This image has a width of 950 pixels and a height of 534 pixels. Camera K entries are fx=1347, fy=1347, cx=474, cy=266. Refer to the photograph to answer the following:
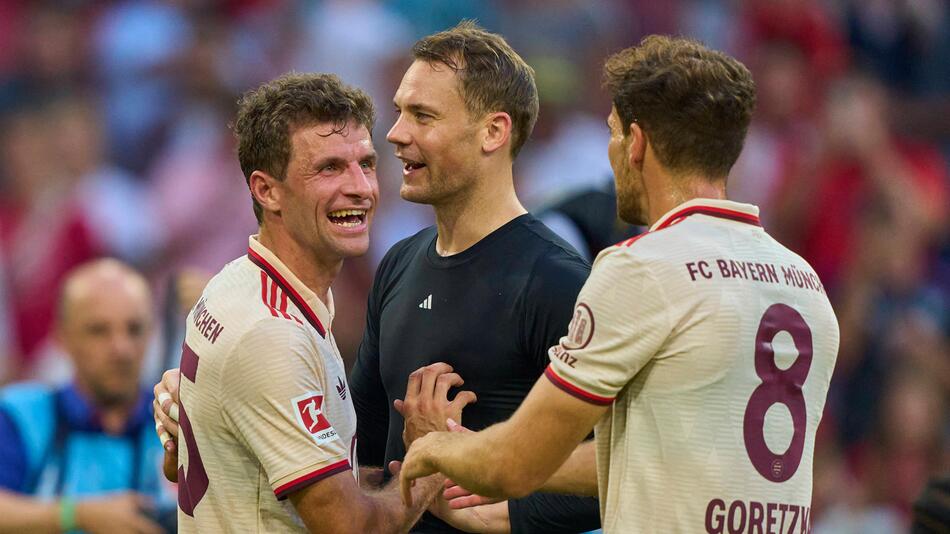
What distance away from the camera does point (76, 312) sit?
19.9ft

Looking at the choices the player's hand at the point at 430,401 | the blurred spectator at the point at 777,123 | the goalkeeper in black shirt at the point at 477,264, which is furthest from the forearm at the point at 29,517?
the blurred spectator at the point at 777,123

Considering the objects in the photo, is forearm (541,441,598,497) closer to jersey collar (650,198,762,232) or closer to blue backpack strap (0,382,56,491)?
jersey collar (650,198,762,232)

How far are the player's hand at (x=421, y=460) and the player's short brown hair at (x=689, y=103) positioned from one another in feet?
2.78

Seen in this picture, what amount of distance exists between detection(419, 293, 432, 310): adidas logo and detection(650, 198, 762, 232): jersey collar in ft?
3.08

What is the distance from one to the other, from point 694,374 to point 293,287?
1.07m

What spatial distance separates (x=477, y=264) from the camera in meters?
3.80

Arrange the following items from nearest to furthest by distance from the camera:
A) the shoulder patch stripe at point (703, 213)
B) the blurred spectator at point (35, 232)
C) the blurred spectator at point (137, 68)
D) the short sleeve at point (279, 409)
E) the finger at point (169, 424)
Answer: the shoulder patch stripe at point (703, 213) → the short sleeve at point (279, 409) → the finger at point (169, 424) → the blurred spectator at point (35, 232) → the blurred spectator at point (137, 68)

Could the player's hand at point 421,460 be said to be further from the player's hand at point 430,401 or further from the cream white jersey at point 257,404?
the player's hand at point 430,401

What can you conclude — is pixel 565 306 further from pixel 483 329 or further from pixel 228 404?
pixel 228 404

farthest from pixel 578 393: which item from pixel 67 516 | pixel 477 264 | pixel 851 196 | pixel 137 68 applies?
pixel 851 196

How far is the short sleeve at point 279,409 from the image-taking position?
317 cm

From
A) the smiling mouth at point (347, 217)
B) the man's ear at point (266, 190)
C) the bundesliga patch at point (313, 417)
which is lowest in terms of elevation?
the bundesliga patch at point (313, 417)

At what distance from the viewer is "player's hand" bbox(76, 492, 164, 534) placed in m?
5.15

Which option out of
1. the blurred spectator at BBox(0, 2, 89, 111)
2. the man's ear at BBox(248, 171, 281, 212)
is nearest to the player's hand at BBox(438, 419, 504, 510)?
the man's ear at BBox(248, 171, 281, 212)
